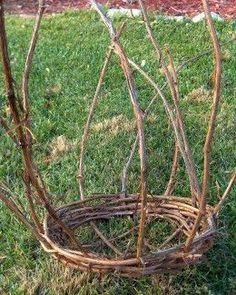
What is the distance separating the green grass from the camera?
2.63 metres

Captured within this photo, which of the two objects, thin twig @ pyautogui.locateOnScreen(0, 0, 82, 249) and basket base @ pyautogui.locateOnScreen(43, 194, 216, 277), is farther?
basket base @ pyautogui.locateOnScreen(43, 194, 216, 277)

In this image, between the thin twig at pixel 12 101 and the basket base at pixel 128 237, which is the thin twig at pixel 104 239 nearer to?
the basket base at pixel 128 237

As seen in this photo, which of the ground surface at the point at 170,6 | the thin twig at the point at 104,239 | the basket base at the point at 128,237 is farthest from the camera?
the ground surface at the point at 170,6

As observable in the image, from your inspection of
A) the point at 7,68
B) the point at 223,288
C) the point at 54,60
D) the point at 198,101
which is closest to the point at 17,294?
the point at 223,288

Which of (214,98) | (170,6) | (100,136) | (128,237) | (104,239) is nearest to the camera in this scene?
(214,98)

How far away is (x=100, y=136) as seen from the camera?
3.82 meters

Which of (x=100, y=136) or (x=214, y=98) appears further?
(x=100, y=136)

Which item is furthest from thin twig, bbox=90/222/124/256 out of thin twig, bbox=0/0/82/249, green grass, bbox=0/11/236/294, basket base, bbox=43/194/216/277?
thin twig, bbox=0/0/82/249

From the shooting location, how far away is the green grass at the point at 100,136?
2.63 metres

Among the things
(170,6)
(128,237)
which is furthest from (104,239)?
(170,6)

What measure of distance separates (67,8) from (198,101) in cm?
320

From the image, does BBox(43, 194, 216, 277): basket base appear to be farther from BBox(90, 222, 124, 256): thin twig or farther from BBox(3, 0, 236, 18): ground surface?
BBox(3, 0, 236, 18): ground surface

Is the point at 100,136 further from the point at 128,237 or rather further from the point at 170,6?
the point at 170,6

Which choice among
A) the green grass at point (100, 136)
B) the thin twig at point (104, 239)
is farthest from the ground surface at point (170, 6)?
the thin twig at point (104, 239)
